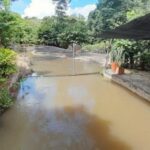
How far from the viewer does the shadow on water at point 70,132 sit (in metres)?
6.04

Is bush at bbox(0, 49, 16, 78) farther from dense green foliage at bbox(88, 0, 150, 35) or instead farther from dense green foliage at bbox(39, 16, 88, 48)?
dense green foliage at bbox(88, 0, 150, 35)

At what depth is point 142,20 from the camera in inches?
335

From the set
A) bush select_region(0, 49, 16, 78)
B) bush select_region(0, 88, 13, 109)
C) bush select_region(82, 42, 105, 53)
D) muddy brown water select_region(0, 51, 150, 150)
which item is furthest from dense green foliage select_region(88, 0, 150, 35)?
bush select_region(0, 88, 13, 109)

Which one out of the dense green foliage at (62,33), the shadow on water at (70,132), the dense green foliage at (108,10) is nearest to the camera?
the shadow on water at (70,132)

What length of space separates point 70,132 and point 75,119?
3.23 ft

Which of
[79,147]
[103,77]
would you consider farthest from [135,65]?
[79,147]

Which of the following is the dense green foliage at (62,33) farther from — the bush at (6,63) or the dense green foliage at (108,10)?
the bush at (6,63)

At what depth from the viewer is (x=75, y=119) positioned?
7.78 meters

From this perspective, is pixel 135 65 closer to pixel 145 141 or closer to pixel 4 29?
pixel 4 29

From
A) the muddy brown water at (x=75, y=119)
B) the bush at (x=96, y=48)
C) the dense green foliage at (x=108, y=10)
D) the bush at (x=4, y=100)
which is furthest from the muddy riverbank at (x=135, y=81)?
the dense green foliage at (x=108, y=10)

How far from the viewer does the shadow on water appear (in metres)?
6.04

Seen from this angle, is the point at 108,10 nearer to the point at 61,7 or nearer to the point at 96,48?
the point at 61,7

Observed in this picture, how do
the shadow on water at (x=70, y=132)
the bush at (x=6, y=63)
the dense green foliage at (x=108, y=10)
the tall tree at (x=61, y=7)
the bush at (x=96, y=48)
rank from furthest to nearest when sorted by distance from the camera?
the tall tree at (x=61, y=7), the dense green foliage at (x=108, y=10), the bush at (x=96, y=48), the bush at (x=6, y=63), the shadow on water at (x=70, y=132)

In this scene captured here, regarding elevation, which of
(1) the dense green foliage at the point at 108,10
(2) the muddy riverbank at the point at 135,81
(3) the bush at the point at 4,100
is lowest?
(2) the muddy riverbank at the point at 135,81
